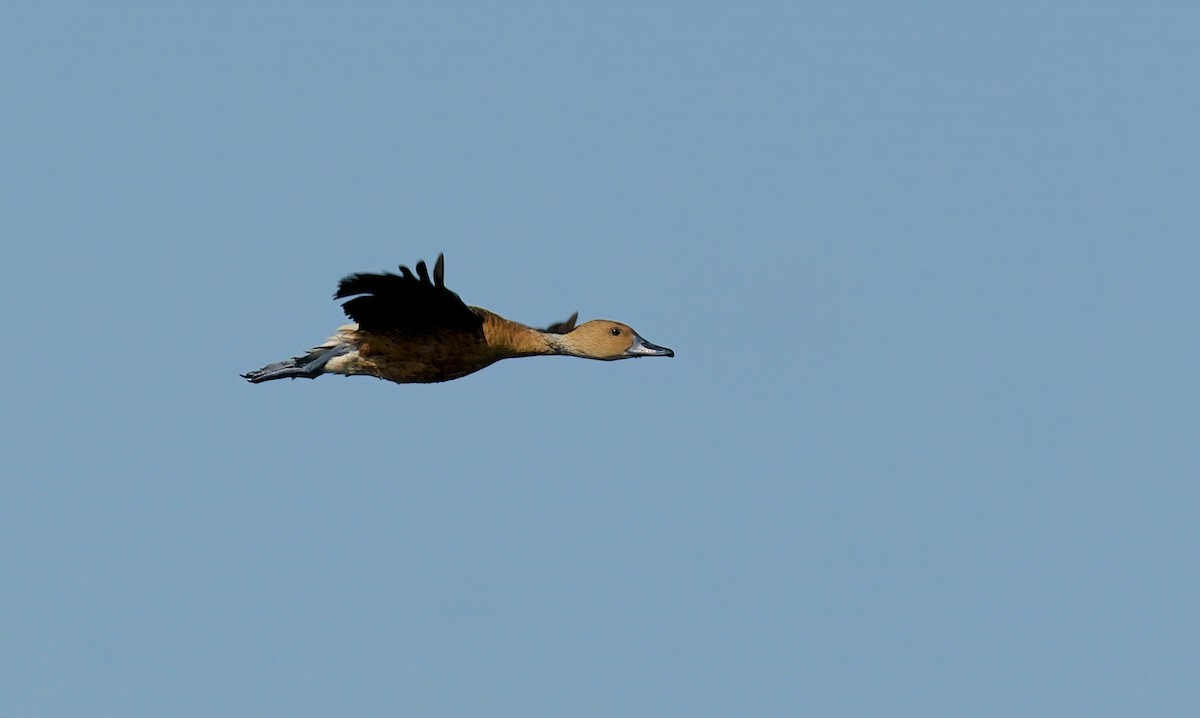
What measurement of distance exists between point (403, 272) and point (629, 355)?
3.10 m

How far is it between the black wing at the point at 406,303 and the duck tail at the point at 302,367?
0.63 meters

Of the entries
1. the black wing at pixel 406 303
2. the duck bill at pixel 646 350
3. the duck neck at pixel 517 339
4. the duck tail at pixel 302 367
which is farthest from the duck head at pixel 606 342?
the duck tail at pixel 302 367

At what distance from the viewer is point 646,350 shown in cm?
1702

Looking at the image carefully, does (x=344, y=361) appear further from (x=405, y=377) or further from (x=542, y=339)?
(x=542, y=339)

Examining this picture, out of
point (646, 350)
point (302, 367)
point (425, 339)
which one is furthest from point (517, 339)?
point (302, 367)

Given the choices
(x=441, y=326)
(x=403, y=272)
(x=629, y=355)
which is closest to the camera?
(x=403, y=272)

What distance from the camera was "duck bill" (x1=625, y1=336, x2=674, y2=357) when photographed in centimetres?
1702

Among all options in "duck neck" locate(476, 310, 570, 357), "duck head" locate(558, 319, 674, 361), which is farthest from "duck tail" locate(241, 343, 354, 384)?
"duck head" locate(558, 319, 674, 361)

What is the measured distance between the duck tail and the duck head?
2.16 meters

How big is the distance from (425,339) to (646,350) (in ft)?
7.39

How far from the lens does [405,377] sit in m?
16.4

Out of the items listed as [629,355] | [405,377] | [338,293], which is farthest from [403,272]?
[629,355]

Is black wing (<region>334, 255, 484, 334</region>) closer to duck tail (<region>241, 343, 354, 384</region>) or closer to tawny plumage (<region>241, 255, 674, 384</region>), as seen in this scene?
tawny plumage (<region>241, 255, 674, 384</region>)

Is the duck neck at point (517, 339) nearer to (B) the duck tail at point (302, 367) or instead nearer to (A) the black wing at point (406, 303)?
(A) the black wing at point (406, 303)
